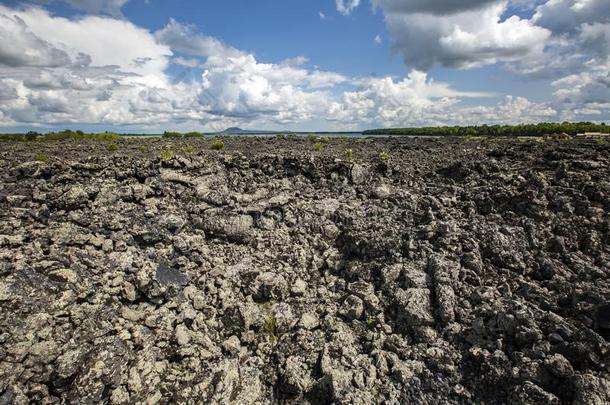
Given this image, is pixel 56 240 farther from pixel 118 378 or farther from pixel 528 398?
pixel 528 398

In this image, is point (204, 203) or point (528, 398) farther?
point (204, 203)

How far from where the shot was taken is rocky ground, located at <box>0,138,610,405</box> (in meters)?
8.26

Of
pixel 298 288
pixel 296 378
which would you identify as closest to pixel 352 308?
pixel 298 288

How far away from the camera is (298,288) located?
11594 millimetres

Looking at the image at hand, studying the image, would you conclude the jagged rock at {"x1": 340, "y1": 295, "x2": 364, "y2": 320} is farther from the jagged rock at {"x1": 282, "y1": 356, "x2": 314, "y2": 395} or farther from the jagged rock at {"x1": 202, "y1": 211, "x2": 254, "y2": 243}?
the jagged rock at {"x1": 202, "y1": 211, "x2": 254, "y2": 243}

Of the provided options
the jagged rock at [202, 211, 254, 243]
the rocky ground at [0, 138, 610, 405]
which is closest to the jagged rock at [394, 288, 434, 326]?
the rocky ground at [0, 138, 610, 405]

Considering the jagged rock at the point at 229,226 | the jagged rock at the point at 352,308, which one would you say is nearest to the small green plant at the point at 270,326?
the jagged rock at the point at 352,308

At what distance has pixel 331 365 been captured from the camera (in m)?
9.04

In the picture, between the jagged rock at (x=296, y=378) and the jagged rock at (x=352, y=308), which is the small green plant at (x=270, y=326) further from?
the jagged rock at (x=352, y=308)

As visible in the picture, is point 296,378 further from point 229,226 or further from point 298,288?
point 229,226

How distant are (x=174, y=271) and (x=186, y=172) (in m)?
6.01

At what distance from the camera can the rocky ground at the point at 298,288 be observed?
8258 mm

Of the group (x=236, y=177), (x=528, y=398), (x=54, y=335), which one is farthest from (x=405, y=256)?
(x=54, y=335)

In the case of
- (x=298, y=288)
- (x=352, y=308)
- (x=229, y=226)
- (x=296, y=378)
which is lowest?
(x=296, y=378)
